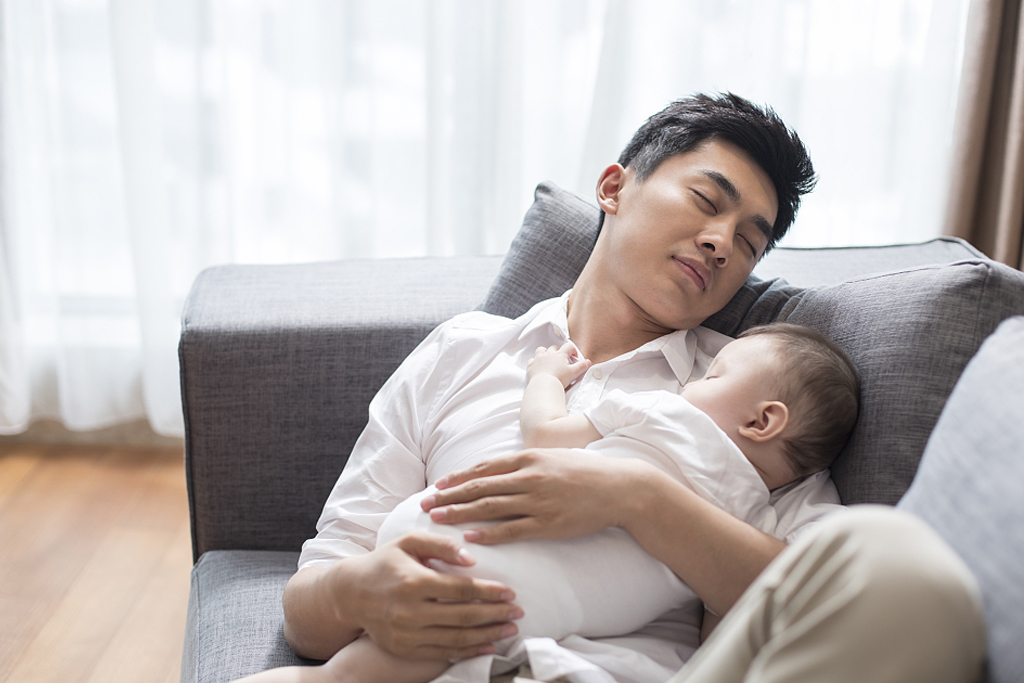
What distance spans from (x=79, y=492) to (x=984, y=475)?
93.4 inches

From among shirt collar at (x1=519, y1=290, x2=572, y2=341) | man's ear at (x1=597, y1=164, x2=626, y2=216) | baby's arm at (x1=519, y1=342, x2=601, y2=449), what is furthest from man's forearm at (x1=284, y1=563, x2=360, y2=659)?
man's ear at (x1=597, y1=164, x2=626, y2=216)

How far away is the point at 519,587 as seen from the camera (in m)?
0.92

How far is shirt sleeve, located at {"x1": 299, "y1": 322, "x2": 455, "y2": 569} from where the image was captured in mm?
1155

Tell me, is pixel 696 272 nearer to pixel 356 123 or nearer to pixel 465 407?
pixel 465 407

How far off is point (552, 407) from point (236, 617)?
1.86ft

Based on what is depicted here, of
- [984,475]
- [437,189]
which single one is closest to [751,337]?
[984,475]

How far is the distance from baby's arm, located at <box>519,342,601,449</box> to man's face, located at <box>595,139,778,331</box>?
0.53ft

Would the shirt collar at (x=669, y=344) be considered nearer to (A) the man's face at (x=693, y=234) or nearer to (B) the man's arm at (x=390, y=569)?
(A) the man's face at (x=693, y=234)

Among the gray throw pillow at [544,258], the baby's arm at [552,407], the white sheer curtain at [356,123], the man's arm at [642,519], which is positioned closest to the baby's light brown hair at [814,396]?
the man's arm at [642,519]

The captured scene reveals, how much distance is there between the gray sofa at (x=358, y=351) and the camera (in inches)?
39.6

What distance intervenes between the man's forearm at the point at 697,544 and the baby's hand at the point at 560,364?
0.94ft

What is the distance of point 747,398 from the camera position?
107 centimetres

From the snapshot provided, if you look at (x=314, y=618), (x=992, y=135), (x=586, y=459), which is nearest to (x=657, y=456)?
(x=586, y=459)

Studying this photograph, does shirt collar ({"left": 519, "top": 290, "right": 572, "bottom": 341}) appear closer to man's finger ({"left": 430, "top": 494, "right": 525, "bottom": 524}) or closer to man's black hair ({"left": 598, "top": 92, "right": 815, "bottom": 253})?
man's black hair ({"left": 598, "top": 92, "right": 815, "bottom": 253})
